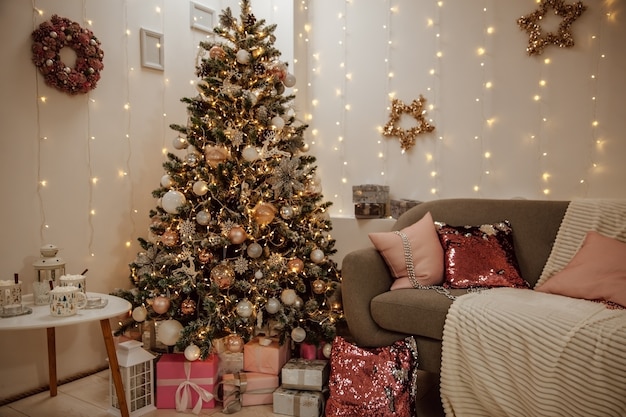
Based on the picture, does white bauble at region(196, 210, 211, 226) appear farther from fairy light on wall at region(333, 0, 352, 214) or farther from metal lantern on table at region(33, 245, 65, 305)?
fairy light on wall at region(333, 0, 352, 214)

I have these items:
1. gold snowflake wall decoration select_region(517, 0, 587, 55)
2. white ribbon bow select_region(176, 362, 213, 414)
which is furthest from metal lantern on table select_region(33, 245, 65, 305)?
gold snowflake wall decoration select_region(517, 0, 587, 55)

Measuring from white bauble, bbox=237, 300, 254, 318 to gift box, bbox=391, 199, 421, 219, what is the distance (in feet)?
4.30

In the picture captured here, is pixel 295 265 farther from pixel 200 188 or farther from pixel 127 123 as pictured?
pixel 127 123

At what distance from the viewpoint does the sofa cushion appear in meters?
1.99

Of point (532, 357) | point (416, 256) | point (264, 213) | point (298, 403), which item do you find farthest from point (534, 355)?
point (264, 213)

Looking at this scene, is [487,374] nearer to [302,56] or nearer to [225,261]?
[225,261]

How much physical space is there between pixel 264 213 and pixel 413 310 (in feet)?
2.99

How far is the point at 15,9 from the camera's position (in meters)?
2.30

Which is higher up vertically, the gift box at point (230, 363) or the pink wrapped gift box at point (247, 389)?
the gift box at point (230, 363)

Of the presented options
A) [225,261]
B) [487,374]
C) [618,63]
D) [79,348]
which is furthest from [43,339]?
[618,63]

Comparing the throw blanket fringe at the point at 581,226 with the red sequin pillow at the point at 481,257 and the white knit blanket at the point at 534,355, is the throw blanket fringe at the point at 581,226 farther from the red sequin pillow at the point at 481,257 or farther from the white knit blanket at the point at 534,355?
the red sequin pillow at the point at 481,257

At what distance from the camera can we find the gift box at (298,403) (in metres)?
2.03

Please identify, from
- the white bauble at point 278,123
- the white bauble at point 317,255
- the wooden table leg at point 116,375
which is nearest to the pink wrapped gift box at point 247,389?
the wooden table leg at point 116,375

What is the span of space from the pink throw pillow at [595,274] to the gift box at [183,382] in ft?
5.56
